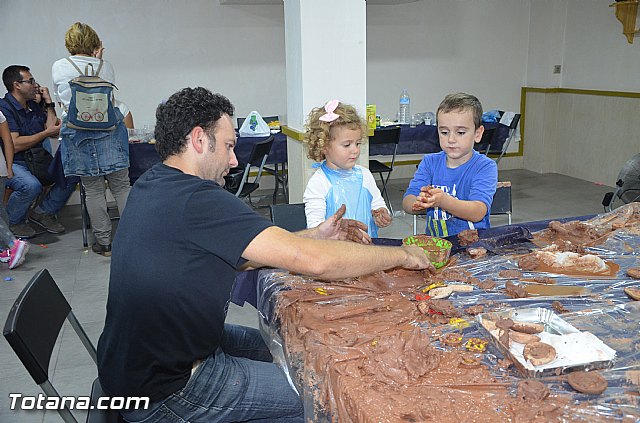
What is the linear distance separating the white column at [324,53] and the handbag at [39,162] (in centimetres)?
280

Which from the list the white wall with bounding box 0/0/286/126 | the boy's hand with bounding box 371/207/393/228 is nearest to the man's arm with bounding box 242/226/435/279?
the boy's hand with bounding box 371/207/393/228

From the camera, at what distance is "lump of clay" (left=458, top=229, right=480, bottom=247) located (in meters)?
2.42

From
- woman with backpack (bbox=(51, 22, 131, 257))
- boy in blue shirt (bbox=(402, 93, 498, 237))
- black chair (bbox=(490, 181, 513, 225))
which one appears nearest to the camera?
boy in blue shirt (bbox=(402, 93, 498, 237))

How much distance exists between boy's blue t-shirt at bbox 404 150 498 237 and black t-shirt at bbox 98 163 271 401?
1488 mm

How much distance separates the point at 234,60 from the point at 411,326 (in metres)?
6.35

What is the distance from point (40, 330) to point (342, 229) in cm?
120

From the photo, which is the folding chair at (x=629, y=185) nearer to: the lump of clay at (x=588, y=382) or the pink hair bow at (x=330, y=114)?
the pink hair bow at (x=330, y=114)

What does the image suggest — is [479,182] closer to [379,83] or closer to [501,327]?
[501,327]

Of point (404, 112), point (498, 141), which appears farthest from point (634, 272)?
point (404, 112)

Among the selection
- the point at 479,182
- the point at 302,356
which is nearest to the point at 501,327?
the point at 302,356

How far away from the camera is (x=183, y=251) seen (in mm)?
1733

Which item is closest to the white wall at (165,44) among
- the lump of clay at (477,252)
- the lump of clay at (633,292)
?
the lump of clay at (477,252)

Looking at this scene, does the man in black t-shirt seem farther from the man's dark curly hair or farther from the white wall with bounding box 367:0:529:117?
the white wall with bounding box 367:0:529:117

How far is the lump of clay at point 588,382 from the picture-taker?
1.30 m
